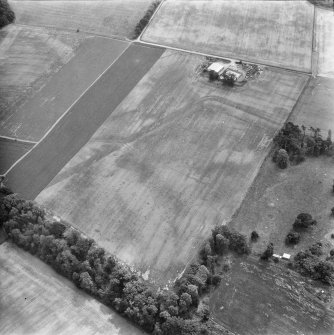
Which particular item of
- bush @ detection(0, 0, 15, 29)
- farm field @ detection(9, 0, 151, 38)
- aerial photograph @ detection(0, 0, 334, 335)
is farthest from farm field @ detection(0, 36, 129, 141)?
bush @ detection(0, 0, 15, 29)

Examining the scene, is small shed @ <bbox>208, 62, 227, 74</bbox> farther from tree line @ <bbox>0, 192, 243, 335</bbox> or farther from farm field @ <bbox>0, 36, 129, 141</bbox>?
tree line @ <bbox>0, 192, 243, 335</bbox>

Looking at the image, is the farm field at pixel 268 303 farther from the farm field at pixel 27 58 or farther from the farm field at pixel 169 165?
the farm field at pixel 27 58

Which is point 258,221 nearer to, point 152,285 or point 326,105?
point 152,285

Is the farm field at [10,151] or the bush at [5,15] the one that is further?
the bush at [5,15]

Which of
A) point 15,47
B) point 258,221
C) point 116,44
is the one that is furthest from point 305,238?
point 15,47

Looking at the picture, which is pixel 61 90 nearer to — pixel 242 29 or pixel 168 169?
pixel 168 169

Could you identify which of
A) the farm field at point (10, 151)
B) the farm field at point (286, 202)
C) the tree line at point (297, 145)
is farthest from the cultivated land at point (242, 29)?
the farm field at point (10, 151)
